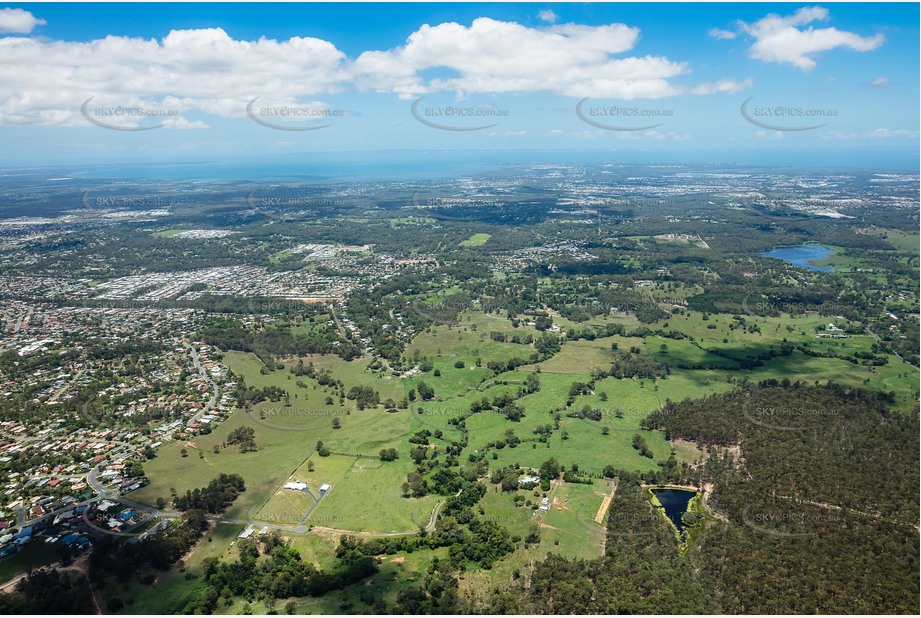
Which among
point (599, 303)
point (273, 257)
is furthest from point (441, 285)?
point (273, 257)

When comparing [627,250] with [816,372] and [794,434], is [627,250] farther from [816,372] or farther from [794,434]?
[794,434]

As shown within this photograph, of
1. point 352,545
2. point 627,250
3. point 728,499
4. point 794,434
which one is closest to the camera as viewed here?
point 352,545

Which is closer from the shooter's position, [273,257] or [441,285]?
[441,285]
